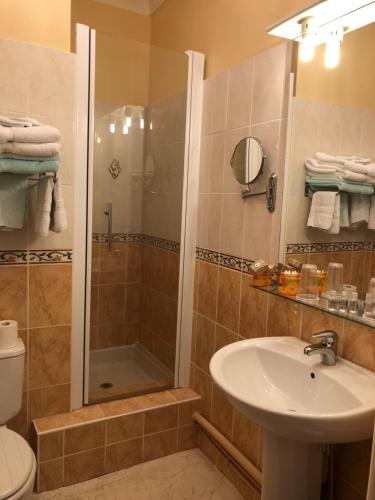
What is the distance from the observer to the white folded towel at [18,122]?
1.66m

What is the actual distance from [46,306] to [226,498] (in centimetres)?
125

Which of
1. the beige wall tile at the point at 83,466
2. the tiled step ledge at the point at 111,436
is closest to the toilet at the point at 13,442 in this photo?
the tiled step ledge at the point at 111,436

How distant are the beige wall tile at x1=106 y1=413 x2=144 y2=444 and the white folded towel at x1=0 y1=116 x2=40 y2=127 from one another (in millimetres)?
1436

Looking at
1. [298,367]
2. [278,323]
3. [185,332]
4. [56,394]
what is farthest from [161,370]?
[298,367]

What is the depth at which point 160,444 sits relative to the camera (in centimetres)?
222

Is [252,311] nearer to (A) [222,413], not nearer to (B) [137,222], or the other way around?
(A) [222,413]

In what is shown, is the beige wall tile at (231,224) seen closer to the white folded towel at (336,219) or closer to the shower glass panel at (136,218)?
the shower glass panel at (136,218)

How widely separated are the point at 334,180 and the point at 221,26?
1121mm

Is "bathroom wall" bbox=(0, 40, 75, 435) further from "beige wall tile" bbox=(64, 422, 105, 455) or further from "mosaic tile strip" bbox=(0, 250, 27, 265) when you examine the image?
"beige wall tile" bbox=(64, 422, 105, 455)

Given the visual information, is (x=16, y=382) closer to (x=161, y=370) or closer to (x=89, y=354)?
(x=89, y=354)

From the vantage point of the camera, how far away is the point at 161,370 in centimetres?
249

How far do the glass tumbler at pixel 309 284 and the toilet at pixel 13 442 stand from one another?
3.89ft

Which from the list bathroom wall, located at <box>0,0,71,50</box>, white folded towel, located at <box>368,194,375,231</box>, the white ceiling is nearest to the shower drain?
white folded towel, located at <box>368,194,375,231</box>

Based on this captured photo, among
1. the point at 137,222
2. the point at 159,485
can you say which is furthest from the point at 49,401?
the point at 137,222
